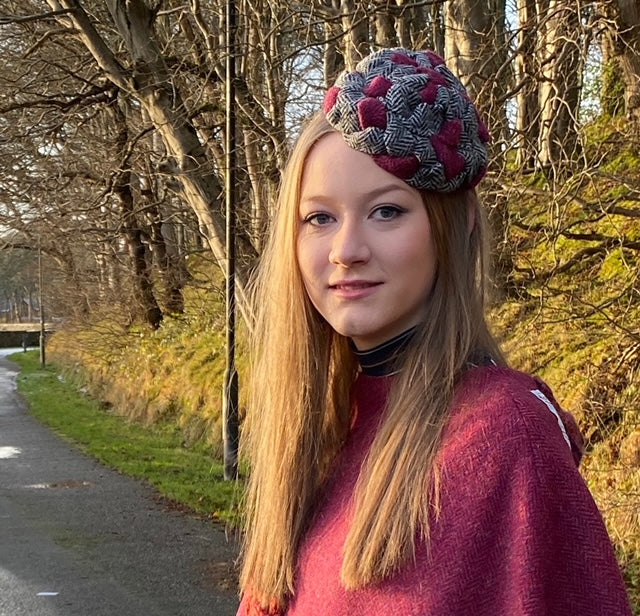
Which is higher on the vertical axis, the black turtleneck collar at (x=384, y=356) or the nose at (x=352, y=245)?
the nose at (x=352, y=245)

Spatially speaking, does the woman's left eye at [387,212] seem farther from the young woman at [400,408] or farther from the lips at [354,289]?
the lips at [354,289]

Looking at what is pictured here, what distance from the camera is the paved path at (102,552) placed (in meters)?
6.11

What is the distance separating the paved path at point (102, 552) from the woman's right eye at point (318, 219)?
4.86 meters

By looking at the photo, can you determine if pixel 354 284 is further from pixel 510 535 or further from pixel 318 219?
pixel 510 535

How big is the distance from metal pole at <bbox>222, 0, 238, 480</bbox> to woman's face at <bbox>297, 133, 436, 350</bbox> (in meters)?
7.32

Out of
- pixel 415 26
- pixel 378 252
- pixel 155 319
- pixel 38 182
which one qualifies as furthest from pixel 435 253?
pixel 155 319

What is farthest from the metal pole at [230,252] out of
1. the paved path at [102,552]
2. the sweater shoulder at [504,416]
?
the sweater shoulder at [504,416]

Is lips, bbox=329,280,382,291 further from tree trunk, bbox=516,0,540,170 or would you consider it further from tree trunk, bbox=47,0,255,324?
tree trunk, bbox=47,0,255,324

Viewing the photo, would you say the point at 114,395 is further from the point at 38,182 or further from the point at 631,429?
the point at 631,429

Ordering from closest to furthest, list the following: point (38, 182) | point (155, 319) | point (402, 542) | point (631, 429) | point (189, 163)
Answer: point (402, 542), point (631, 429), point (189, 163), point (38, 182), point (155, 319)

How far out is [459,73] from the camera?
739 cm

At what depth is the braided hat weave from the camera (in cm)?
145

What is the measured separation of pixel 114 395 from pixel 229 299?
9.42 meters

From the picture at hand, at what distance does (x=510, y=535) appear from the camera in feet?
4.14
